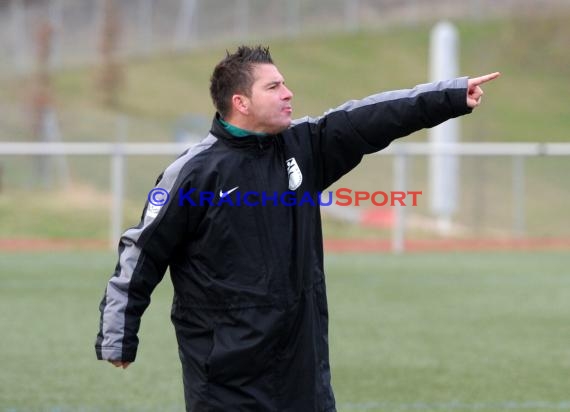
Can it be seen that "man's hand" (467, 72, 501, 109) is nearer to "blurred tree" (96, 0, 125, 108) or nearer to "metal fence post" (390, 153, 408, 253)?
"metal fence post" (390, 153, 408, 253)

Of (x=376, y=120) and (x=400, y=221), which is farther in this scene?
(x=400, y=221)

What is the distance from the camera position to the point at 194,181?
406cm

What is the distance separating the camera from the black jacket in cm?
404

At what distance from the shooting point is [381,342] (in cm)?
885

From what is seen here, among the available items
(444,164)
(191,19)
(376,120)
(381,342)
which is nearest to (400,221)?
(444,164)

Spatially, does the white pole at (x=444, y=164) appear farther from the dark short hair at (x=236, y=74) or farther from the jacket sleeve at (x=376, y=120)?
the dark short hair at (x=236, y=74)

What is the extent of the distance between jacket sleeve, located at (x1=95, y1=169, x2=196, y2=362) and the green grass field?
260 cm

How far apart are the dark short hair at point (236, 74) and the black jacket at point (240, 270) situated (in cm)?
10

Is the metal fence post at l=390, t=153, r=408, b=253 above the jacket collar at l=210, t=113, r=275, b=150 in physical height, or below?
below

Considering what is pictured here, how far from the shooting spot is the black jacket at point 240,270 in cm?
404

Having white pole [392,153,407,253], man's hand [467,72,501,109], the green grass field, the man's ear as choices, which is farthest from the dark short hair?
white pole [392,153,407,253]

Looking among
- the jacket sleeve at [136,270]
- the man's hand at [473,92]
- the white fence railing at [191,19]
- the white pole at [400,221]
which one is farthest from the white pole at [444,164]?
the jacket sleeve at [136,270]

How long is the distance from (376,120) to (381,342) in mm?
4837

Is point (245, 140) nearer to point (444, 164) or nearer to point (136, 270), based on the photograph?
point (136, 270)
